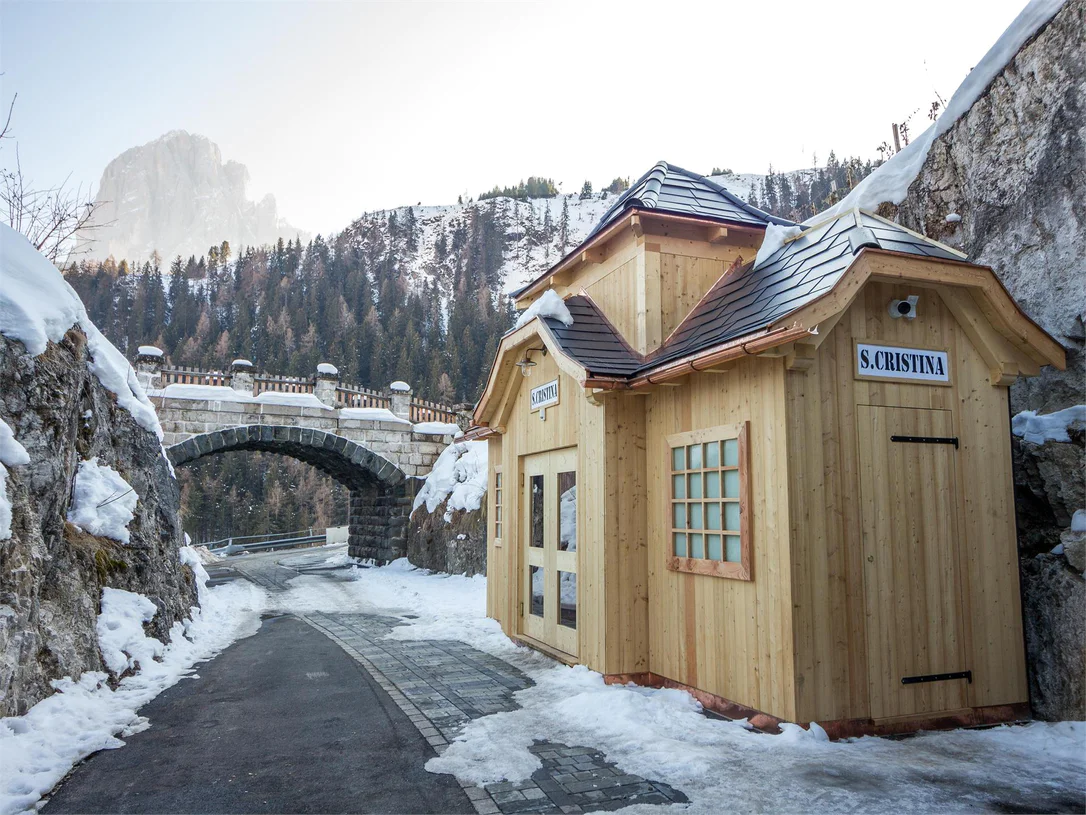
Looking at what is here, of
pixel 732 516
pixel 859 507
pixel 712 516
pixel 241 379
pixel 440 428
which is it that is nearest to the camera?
pixel 859 507

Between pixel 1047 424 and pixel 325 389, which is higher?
pixel 325 389

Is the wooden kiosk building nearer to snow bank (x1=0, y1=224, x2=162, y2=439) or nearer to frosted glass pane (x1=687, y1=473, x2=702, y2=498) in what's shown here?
frosted glass pane (x1=687, y1=473, x2=702, y2=498)

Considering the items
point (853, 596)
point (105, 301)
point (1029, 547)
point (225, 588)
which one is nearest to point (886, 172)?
point (1029, 547)

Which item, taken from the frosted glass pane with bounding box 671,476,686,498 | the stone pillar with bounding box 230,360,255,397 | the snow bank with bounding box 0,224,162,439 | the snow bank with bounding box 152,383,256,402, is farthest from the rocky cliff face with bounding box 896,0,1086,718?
the stone pillar with bounding box 230,360,255,397

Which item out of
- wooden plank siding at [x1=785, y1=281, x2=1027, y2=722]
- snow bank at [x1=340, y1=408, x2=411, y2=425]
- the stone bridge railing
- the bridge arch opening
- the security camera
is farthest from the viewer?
snow bank at [x1=340, y1=408, x2=411, y2=425]

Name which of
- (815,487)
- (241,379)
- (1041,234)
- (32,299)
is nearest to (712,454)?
(815,487)

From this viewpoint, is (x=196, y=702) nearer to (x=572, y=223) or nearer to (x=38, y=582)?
(x=38, y=582)

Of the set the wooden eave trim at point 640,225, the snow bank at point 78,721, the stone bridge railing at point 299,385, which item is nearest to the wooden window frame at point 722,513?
the wooden eave trim at point 640,225

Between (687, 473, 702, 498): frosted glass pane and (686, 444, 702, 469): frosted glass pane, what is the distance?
3.1 inches

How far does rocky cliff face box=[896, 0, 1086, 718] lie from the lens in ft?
19.6

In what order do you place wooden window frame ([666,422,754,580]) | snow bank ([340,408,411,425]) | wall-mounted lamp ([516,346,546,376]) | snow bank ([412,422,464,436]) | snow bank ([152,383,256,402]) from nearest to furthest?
1. wooden window frame ([666,422,754,580])
2. wall-mounted lamp ([516,346,546,376])
3. snow bank ([152,383,256,402])
4. snow bank ([340,408,411,425])
5. snow bank ([412,422,464,436])

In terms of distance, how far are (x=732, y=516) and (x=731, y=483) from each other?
0.86ft

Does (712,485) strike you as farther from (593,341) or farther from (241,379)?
(241,379)

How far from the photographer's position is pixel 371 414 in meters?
22.8
